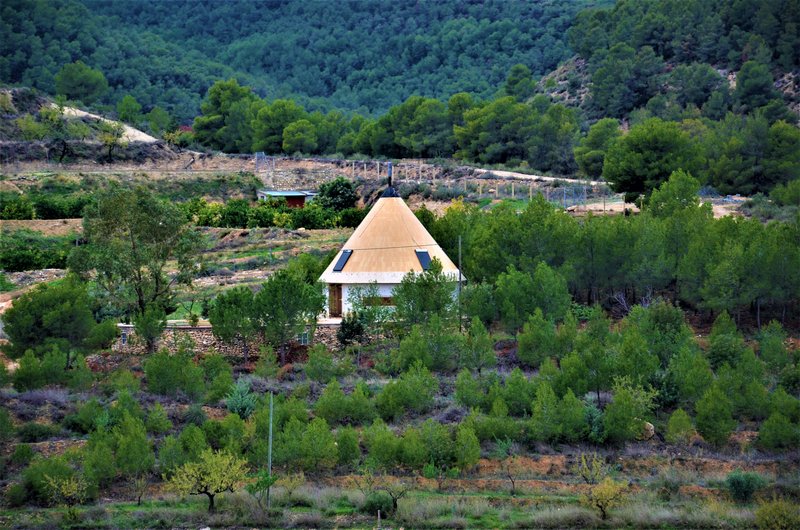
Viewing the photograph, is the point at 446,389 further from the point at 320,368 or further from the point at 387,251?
the point at 387,251

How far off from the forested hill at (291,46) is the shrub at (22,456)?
77511mm

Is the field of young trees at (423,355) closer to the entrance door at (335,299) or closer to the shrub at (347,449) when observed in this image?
the shrub at (347,449)

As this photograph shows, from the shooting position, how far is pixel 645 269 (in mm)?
37688

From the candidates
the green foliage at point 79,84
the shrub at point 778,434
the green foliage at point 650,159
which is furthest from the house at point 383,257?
the green foliage at point 79,84

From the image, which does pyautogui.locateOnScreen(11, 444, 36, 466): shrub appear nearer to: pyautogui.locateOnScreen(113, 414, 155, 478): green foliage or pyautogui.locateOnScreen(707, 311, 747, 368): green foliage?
pyautogui.locateOnScreen(113, 414, 155, 478): green foliage

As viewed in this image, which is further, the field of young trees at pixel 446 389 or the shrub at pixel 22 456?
the shrub at pixel 22 456

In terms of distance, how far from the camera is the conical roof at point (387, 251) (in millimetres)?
37000

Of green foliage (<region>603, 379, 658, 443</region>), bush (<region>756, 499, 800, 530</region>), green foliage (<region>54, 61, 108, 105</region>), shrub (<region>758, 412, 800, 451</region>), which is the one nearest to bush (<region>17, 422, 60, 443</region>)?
green foliage (<region>603, 379, 658, 443</region>)

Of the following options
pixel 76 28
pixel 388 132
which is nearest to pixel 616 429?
pixel 388 132

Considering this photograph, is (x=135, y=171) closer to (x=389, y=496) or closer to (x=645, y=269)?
(x=645, y=269)

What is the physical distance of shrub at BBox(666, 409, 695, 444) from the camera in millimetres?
27625

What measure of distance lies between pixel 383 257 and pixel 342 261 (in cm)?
120

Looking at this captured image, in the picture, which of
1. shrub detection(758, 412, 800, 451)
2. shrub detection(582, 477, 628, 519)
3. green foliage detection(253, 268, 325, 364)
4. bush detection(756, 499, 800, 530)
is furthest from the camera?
green foliage detection(253, 268, 325, 364)

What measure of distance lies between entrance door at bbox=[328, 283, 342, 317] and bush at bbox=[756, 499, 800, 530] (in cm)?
1733
